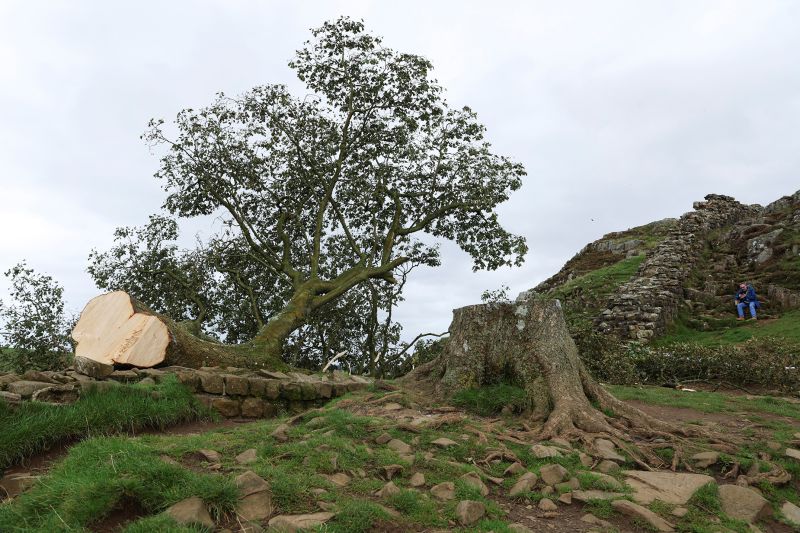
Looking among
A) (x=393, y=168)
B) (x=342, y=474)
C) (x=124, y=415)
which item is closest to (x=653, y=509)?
(x=342, y=474)

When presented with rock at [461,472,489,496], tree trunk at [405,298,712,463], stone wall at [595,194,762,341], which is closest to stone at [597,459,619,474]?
tree trunk at [405,298,712,463]

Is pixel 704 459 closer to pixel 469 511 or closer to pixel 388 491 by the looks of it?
pixel 469 511

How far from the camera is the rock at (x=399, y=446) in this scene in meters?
6.13

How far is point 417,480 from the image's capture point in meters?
5.31

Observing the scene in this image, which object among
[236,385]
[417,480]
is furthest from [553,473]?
[236,385]

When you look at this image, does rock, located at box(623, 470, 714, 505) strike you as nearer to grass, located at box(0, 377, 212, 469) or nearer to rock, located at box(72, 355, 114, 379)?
grass, located at box(0, 377, 212, 469)

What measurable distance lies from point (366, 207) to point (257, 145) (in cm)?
462

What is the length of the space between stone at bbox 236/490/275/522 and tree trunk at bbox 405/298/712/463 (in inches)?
177

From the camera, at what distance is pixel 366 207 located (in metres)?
20.9

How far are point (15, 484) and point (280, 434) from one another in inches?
106

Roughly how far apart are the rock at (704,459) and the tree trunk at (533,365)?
Answer: 0.78 meters

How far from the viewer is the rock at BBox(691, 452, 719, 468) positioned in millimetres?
6711

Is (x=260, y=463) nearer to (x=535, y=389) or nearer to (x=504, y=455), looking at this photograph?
(x=504, y=455)

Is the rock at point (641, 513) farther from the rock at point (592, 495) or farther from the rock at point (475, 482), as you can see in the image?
the rock at point (475, 482)
